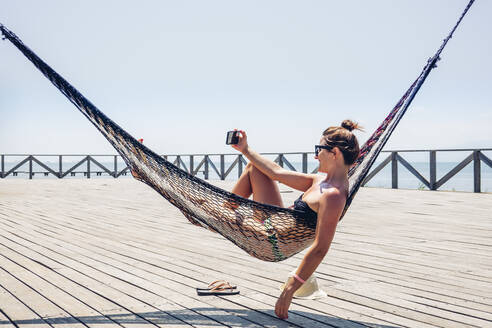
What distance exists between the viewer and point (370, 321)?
2059mm

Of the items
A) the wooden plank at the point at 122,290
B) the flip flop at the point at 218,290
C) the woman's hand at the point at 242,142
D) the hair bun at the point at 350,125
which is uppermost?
the hair bun at the point at 350,125

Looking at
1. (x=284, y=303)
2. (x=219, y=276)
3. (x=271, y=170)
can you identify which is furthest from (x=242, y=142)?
(x=219, y=276)

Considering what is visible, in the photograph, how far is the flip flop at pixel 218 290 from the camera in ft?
8.02

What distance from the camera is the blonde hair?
2.14 metres

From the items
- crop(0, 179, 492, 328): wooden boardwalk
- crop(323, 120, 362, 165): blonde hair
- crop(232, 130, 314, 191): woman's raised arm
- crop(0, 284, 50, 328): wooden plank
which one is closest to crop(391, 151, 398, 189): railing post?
→ crop(0, 179, 492, 328): wooden boardwalk

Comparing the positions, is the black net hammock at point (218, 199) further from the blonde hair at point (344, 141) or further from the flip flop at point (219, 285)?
the flip flop at point (219, 285)

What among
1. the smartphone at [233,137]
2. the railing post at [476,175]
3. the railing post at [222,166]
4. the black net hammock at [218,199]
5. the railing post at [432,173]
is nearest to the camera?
the black net hammock at [218,199]

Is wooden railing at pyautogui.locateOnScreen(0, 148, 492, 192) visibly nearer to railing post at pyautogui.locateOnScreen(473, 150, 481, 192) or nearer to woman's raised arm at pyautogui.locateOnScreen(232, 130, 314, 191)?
railing post at pyautogui.locateOnScreen(473, 150, 481, 192)

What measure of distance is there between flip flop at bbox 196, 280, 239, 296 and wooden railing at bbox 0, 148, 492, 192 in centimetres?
799

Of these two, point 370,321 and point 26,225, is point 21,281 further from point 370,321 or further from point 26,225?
point 26,225

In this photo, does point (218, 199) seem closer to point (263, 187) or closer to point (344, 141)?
point (263, 187)

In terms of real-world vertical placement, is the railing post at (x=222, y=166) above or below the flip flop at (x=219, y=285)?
above

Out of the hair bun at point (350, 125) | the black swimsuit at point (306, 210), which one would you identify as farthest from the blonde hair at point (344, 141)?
the black swimsuit at point (306, 210)

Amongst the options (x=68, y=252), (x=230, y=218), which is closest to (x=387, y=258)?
(x=230, y=218)
